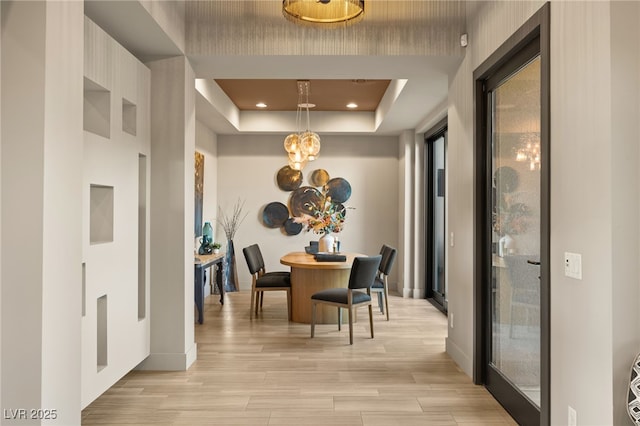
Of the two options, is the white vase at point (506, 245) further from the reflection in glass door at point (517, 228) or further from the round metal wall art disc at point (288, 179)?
the round metal wall art disc at point (288, 179)

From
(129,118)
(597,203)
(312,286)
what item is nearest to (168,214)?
(129,118)

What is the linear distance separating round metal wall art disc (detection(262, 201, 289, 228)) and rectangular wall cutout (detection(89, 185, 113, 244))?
4.75 meters

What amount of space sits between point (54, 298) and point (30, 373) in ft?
0.99

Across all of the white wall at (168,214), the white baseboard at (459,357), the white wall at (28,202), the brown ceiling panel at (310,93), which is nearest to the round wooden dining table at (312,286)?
the white baseboard at (459,357)

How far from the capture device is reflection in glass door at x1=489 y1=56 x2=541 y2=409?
2.75 meters

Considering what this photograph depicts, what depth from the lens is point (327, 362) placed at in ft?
13.3

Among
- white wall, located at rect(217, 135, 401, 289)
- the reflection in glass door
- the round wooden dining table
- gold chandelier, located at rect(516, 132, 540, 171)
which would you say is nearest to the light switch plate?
the reflection in glass door

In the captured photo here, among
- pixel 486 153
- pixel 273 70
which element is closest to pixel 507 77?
pixel 486 153

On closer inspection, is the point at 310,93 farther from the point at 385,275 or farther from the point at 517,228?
the point at 517,228

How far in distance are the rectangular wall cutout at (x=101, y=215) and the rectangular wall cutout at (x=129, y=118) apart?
1.87 ft

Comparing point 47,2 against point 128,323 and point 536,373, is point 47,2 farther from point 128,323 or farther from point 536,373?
point 536,373

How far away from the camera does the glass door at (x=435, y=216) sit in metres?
6.75

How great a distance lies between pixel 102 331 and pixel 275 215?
492 cm

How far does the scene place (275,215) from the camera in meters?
7.91
